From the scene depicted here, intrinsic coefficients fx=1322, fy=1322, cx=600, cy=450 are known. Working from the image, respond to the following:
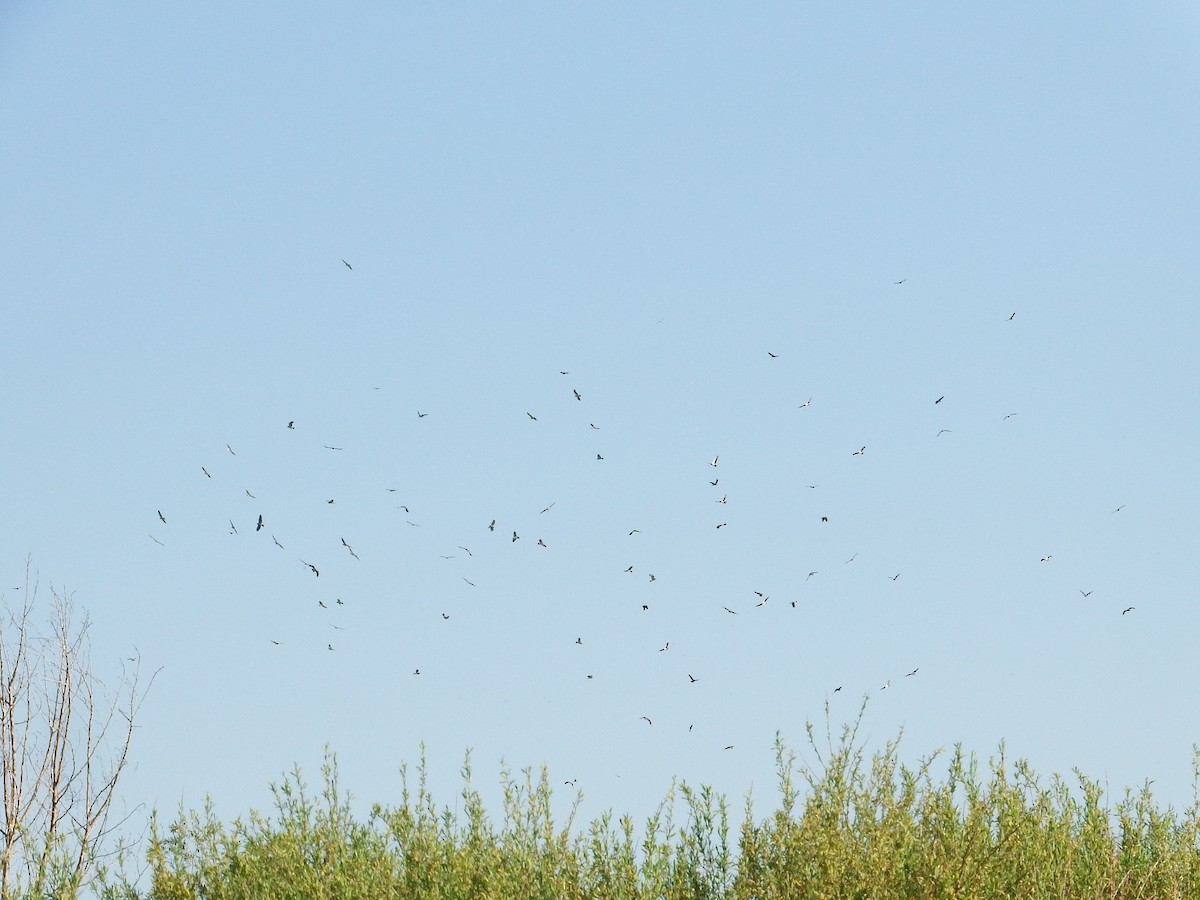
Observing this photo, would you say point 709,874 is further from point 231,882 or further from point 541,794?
point 231,882

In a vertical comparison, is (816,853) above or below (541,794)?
below

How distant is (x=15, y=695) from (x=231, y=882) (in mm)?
6127

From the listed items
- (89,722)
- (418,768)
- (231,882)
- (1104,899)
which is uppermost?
(89,722)

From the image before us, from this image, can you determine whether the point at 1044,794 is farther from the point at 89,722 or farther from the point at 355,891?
the point at 89,722

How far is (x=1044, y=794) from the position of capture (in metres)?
9.84

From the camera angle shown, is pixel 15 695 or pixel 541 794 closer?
pixel 541 794

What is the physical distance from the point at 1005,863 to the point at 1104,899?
73cm

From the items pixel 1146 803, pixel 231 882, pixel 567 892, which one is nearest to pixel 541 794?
pixel 567 892

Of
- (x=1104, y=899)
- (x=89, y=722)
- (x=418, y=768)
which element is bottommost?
(x=1104, y=899)

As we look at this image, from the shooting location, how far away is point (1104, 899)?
8.57m

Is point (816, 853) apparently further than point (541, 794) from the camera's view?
No

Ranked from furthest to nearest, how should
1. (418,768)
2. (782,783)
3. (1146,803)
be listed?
(1146,803) → (418,768) → (782,783)

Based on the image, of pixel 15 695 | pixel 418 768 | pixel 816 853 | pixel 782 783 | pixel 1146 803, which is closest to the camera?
pixel 816 853

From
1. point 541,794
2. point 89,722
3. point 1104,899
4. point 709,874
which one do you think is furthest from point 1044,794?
point 89,722
